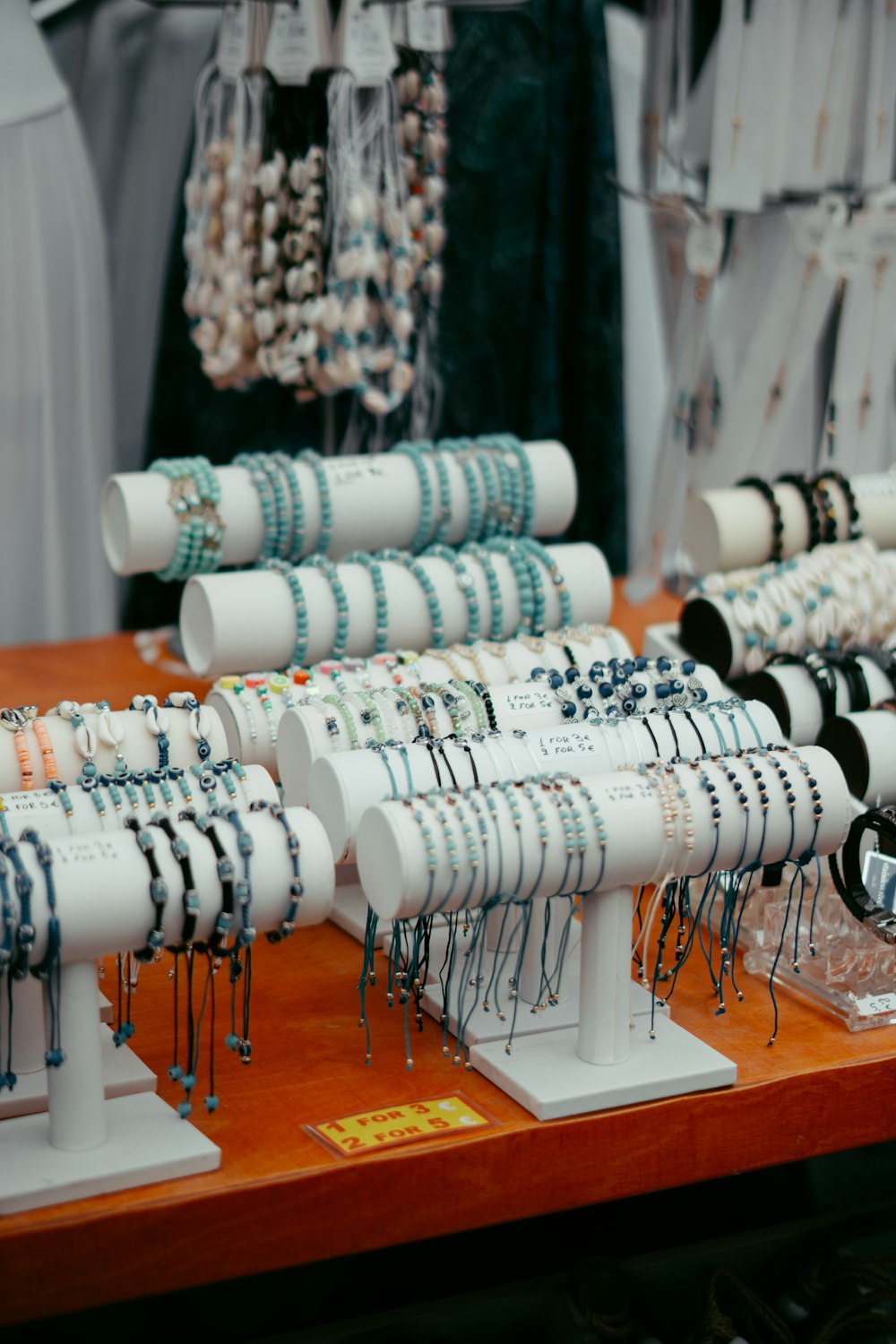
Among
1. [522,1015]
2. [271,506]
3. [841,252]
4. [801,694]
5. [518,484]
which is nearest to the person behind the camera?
[522,1015]

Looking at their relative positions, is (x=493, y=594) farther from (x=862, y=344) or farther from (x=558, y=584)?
(x=862, y=344)

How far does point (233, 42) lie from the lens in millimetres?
1551

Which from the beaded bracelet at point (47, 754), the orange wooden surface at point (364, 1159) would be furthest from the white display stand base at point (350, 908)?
the beaded bracelet at point (47, 754)

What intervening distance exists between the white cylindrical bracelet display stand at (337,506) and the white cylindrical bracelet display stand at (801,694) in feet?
1.05

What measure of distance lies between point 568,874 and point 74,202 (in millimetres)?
1127

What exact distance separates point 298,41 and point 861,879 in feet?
3.13

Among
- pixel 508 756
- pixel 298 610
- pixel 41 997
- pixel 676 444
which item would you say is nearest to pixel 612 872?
pixel 508 756

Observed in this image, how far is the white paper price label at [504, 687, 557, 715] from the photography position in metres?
1.11

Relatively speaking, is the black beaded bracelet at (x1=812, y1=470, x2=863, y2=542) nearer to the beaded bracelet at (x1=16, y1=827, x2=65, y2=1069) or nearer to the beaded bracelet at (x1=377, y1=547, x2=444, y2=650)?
the beaded bracelet at (x1=377, y1=547, x2=444, y2=650)

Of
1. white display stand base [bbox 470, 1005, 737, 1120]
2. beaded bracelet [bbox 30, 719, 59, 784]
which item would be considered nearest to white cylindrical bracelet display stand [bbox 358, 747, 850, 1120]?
white display stand base [bbox 470, 1005, 737, 1120]

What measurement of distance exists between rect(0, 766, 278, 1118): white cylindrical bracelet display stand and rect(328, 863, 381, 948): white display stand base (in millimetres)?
231

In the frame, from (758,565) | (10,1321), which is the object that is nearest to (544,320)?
(758,565)

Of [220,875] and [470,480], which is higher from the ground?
[470,480]

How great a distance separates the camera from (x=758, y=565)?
59.3 inches
